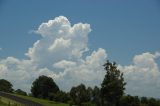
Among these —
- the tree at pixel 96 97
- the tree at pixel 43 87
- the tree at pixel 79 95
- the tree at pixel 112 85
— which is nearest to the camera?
the tree at pixel 112 85

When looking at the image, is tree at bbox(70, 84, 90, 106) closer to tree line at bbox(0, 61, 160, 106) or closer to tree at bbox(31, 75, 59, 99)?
tree line at bbox(0, 61, 160, 106)

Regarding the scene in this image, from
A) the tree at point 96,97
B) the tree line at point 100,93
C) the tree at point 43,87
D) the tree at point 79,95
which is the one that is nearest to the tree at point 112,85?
the tree line at point 100,93

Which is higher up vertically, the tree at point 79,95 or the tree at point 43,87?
the tree at point 43,87

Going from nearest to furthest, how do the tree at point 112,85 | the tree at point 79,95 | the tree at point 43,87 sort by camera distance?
the tree at point 112,85
the tree at point 79,95
the tree at point 43,87

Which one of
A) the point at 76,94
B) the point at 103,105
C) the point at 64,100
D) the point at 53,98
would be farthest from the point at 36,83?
the point at 103,105

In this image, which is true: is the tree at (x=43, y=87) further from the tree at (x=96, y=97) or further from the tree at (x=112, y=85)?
the tree at (x=112, y=85)

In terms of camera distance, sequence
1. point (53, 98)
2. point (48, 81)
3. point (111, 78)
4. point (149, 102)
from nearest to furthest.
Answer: point (111, 78), point (149, 102), point (53, 98), point (48, 81)

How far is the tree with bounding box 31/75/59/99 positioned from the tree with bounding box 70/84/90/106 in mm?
39561

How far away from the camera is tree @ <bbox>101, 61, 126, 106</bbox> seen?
8775 cm

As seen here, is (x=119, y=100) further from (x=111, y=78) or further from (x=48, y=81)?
(x=48, y=81)

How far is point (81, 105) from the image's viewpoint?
11750 cm

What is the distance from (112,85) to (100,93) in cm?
398

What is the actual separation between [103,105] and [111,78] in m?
7.86

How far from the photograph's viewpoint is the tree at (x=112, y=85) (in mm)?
87750
